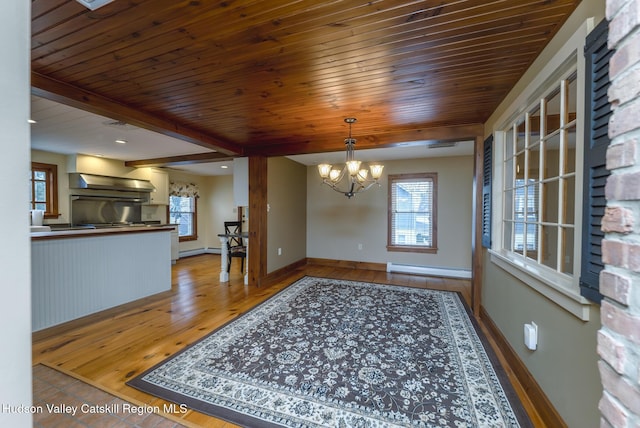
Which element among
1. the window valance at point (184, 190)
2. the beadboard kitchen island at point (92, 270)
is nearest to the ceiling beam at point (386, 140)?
the beadboard kitchen island at point (92, 270)

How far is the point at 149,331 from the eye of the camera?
270 centimetres

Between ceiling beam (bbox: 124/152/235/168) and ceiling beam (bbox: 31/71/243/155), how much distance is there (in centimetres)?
96

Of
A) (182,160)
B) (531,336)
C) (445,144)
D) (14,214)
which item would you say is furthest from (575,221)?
(182,160)

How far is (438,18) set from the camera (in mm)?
1468

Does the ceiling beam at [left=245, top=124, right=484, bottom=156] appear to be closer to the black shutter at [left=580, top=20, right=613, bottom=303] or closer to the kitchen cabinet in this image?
the black shutter at [left=580, top=20, right=613, bottom=303]

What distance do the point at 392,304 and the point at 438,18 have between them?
10.1 feet

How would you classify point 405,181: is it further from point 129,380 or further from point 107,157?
point 107,157

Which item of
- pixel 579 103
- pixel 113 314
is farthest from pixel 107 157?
pixel 579 103

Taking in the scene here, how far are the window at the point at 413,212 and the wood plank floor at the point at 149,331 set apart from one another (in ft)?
2.94

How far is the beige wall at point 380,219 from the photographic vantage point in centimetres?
497

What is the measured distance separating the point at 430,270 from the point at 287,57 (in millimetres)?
4597

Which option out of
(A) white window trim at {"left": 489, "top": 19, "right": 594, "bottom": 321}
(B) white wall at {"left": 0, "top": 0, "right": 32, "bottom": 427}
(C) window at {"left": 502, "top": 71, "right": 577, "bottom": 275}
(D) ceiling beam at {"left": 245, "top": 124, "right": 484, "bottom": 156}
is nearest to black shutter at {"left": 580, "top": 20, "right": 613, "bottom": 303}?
(A) white window trim at {"left": 489, "top": 19, "right": 594, "bottom": 321}

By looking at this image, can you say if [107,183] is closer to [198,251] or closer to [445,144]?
[198,251]

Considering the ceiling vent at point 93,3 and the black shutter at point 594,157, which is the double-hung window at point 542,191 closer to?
the black shutter at point 594,157
